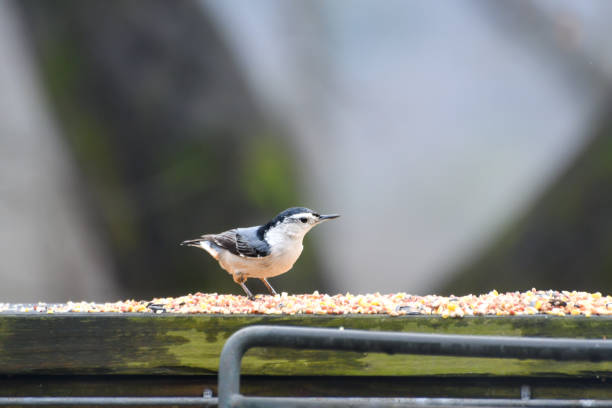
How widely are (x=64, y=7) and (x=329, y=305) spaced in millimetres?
5051

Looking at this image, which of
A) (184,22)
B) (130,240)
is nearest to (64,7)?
(184,22)

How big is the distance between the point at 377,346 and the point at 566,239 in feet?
16.1

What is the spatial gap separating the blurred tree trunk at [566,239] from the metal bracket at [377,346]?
4.70 m

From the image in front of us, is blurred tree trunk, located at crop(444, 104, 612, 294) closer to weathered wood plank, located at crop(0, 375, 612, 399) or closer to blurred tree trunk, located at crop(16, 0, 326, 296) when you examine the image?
blurred tree trunk, located at crop(16, 0, 326, 296)

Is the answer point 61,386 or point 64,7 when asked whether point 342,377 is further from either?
point 64,7

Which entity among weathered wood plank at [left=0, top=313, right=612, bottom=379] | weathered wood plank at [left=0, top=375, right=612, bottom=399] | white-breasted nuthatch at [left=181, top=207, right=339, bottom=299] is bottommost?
weathered wood plank at [left=0, top=375, right=612, bottom=399]

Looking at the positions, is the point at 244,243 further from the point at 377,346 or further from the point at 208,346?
the point at 377,346

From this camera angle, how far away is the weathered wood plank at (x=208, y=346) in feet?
6.41

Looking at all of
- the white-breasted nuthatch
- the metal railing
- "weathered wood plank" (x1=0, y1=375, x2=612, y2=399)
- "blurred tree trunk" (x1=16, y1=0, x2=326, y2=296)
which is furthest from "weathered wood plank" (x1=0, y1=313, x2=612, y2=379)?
"blurred tree trunk" (x1=16, y1=0, x2=326, y2=296)

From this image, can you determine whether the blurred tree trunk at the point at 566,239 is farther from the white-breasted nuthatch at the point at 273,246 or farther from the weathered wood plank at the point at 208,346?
the weathered wood plank at the point at 208,346

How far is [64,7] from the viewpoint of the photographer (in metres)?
6.44

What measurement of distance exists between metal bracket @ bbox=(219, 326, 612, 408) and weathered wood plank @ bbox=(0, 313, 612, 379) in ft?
2.29

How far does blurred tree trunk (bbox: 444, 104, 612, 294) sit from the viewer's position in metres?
5.76

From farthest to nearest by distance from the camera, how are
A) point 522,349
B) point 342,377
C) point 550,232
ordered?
point 550,232
point 342,377
point 522,349
